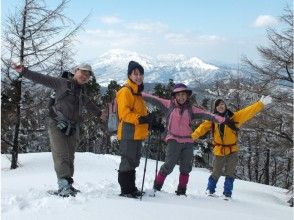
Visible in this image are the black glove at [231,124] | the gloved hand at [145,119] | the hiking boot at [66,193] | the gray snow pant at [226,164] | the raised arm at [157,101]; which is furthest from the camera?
the gray snow pant at [226,164]

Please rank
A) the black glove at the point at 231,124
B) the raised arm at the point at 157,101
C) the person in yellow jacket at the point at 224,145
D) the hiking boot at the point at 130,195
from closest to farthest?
the hiking boot at the point at 130,195, the raised arm at the point at 157,101, the black glove at the point at 231,124, the person in yellow jacket at the point at 224,145

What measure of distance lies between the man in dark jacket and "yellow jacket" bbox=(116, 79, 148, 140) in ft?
2.19

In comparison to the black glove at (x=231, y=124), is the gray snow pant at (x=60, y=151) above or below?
below

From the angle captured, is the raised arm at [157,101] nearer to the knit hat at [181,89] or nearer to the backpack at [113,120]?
the knit hat at [181,89]

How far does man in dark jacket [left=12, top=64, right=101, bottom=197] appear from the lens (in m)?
6.63

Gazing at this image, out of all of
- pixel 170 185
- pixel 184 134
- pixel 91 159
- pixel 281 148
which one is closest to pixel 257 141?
pixel 281 148

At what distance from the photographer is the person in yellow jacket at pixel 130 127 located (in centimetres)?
655

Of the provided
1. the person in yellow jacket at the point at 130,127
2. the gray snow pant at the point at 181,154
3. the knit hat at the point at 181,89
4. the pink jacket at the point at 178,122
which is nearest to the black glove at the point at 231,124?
the pink jacket at the point at 178,122

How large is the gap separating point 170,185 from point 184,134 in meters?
4.02

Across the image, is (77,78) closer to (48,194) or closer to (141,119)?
(141,119)

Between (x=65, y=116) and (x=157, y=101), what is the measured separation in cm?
178

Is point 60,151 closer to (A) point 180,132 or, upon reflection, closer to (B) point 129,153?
(B) point 129,153

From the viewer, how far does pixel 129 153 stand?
261 inches

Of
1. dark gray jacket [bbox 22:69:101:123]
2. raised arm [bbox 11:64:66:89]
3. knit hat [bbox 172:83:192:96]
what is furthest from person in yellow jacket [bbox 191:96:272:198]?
raised arm [bbox 11:64:66:89]
